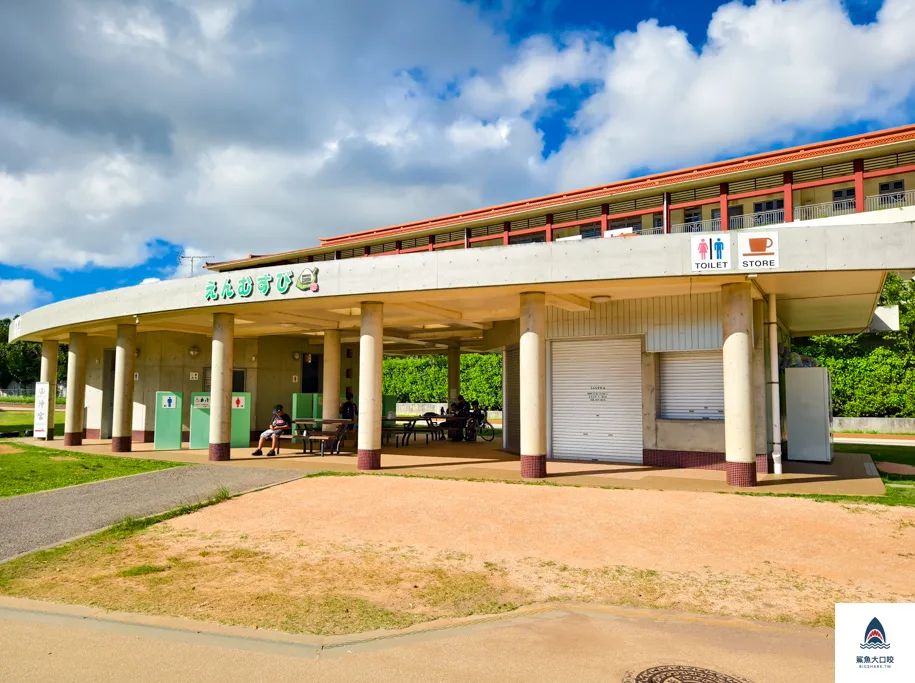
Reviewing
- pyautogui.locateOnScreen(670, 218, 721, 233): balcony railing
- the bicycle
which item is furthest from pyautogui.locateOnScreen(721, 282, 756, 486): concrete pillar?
pyautogui.locateOnScreen(670, 218, 721, 233): balcony railing

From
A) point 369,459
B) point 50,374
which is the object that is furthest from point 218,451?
point 50,374

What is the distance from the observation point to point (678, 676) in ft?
12.5

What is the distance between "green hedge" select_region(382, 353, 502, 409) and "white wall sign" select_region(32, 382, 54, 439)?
65.7 feet

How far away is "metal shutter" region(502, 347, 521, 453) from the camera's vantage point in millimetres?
17234

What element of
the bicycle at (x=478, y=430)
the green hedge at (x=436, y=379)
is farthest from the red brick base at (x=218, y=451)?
the green hedge at (x=436, y=379)

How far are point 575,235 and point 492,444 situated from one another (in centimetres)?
2109

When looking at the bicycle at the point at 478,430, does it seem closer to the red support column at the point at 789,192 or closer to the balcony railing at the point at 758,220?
the balcony railing at the point at 758,220

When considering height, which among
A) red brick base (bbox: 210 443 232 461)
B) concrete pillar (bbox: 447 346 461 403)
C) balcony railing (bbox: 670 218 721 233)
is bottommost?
red brick base (bbox: 210 443 232 461)

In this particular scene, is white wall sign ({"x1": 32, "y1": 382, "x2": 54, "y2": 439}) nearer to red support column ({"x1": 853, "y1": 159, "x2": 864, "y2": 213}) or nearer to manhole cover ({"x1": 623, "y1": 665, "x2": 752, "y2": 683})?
manhole cover ({"x1": 623, "y1": 665, "x2": 752, "y2": 683})

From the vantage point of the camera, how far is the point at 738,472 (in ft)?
36.2

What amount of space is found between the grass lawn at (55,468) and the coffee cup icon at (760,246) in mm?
12184

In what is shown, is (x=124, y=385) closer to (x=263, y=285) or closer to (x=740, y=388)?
(x=263, y=285)

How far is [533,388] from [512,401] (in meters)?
5.55

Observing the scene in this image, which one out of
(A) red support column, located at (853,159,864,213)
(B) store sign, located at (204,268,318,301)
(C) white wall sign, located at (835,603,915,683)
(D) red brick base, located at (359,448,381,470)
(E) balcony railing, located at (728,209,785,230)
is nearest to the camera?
(C) white wall sign, located at (835,603,915,683)
